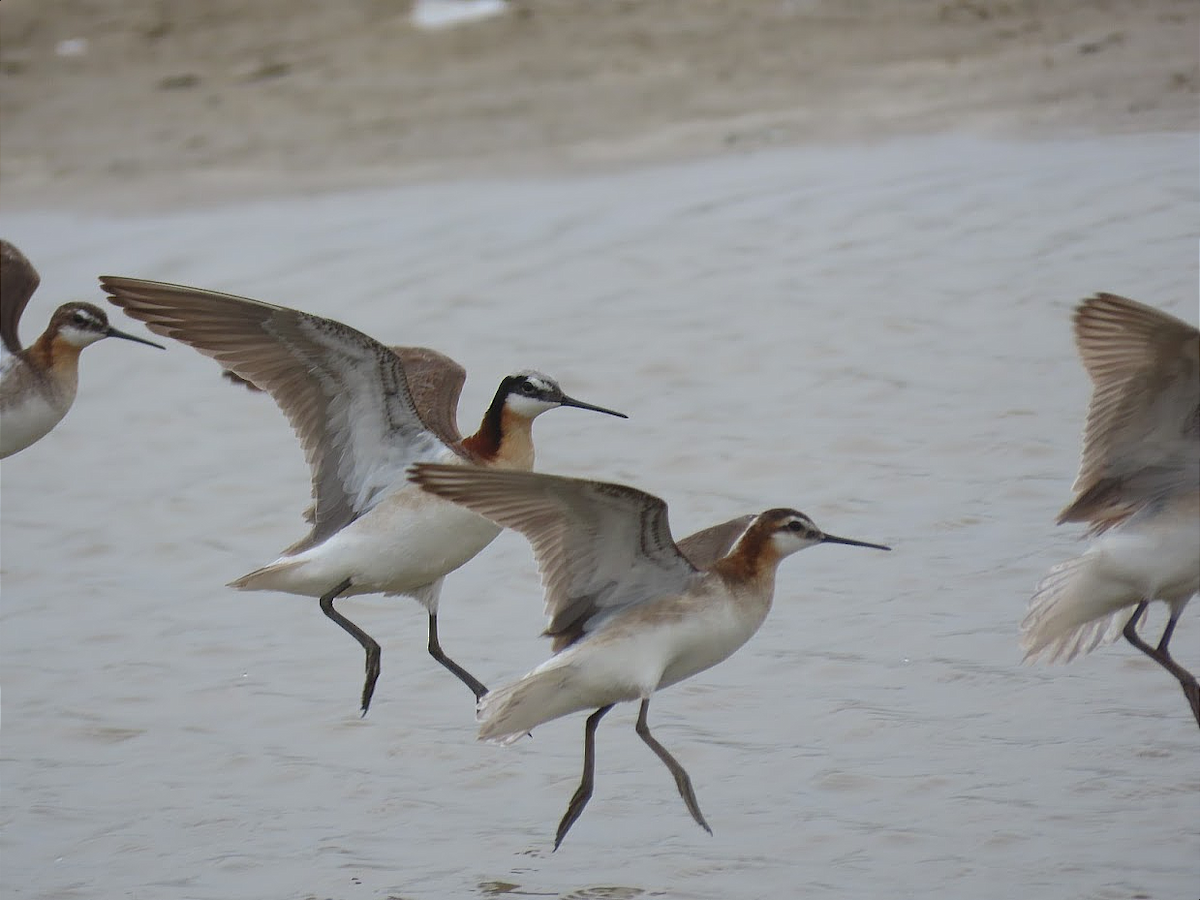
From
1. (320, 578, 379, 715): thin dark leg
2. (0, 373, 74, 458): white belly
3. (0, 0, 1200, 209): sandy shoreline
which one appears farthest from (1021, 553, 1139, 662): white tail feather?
(0, 0, 1200, 209): sandy shoreline

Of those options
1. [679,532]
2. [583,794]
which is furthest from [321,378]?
[679,532]

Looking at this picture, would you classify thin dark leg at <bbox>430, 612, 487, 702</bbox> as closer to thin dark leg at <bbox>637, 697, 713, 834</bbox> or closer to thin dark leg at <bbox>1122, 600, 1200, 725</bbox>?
thin dark leg at <bbox>637, 697, 713, 834</bbox>

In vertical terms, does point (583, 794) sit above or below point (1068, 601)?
below

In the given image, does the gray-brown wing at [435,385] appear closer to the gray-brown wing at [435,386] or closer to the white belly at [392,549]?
the gray-brown wing at [435,386]

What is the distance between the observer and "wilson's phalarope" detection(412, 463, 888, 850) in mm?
6523

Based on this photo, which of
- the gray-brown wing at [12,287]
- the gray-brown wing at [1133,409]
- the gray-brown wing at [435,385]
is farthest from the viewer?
the gray-brown wing at [12,287]

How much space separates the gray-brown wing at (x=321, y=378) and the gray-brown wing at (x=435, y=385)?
10.7 inches

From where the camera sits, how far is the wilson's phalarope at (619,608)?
6.52 meters

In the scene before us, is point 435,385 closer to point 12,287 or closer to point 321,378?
point 321,378

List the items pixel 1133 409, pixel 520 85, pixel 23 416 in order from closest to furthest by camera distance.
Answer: pixel 1133 409, pixel 23 416, pixel 520 85

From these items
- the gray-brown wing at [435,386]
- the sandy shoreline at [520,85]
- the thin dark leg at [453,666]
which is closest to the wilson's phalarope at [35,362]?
the gray-brown wing at [435,386]

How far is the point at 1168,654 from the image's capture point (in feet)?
24.7

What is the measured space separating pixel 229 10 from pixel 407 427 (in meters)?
11.0

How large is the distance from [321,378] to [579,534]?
4.95ft
